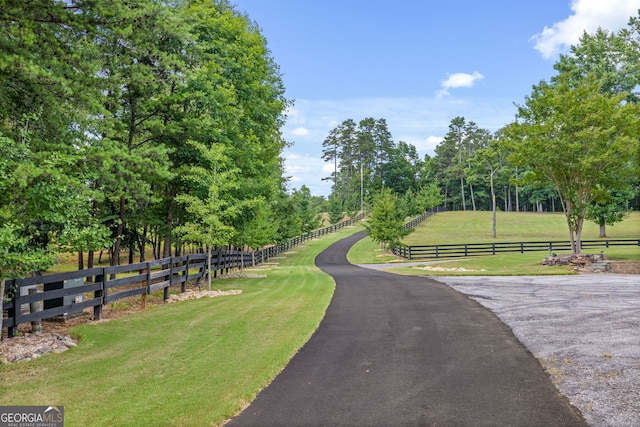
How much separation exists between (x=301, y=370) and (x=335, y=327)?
2.87 m

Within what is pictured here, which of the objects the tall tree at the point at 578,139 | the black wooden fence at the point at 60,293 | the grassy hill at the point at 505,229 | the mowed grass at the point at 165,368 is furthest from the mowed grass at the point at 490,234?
the black wooden fence at the point at 60,293

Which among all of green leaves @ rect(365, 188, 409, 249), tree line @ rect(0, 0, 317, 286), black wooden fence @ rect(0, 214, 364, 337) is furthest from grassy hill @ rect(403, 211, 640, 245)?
black wooden fence @ rect(0, 214, 364, 337)

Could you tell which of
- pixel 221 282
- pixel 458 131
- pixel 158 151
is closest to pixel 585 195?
pixel 221 282

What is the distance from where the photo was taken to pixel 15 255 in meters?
6.25

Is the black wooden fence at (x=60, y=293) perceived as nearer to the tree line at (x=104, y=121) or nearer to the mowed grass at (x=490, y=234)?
the tree line at (x=104, y=121)

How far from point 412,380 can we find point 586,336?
14.2 ft

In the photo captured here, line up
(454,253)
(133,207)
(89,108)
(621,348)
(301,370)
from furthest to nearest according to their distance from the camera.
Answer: (454,253) < (133,207) < (89,108) < (621,348) < (301,370)

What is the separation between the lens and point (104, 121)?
39.8 feet

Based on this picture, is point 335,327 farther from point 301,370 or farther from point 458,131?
point 458,131

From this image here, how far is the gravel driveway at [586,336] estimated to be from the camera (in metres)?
4.87

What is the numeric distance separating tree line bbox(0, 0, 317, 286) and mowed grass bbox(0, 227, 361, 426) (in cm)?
192

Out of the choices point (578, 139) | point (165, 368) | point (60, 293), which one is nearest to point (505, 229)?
point (578, 139)

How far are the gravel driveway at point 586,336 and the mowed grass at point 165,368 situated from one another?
4.26m

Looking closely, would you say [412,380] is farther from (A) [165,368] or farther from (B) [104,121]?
(B) [104,121]
